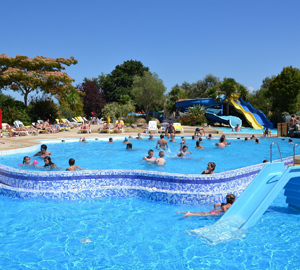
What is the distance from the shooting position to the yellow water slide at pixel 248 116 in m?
29.1

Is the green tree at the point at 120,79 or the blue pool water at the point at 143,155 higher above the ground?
the green tree at the point at 120,79

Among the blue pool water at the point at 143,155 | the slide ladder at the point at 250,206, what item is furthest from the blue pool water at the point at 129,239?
the blue pool water at the point at 143,155

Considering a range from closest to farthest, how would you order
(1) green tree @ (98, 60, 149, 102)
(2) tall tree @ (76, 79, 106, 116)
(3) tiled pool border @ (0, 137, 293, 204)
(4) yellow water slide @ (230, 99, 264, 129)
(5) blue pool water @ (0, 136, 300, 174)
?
1. (3) tiled pool border @ (0, 137, 293, 204)
2. (5) blue pool water @ (0, 136, 300, 174)
3. (4) yellow water slide @ (230, 99, 264, 129)
4. (2) tall tree @ (76, 79, 106, 116)
5. (1) green tree @ (98, 60, 149, 102)

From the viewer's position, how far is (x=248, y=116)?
29.8 meters

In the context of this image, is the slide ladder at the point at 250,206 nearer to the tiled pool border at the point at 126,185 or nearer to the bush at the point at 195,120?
the tiled pool border at the point at 126,185

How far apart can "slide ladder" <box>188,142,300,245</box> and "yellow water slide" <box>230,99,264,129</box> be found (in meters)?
25.2

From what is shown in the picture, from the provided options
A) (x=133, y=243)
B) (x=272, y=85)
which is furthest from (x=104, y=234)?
(x=272, y=85)

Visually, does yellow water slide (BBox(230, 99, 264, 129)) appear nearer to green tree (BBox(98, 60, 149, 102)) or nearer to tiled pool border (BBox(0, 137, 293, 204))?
green tree (BBox(98, 60, 149, 102))

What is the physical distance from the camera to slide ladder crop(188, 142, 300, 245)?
4.84m

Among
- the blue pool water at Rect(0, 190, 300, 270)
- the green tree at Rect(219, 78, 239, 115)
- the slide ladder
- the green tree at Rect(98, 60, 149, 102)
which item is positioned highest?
the green tree at Rect(98, 60, 149, 102)

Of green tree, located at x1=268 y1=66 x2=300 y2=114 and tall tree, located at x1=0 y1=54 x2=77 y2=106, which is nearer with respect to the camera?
tall tree, located at x1=0 y1=54 x2=77 y2=106

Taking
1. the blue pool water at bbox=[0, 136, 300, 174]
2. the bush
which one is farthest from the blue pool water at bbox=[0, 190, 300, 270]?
the bush

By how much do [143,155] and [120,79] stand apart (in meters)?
36.5

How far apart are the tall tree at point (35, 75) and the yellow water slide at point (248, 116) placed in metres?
16.4
